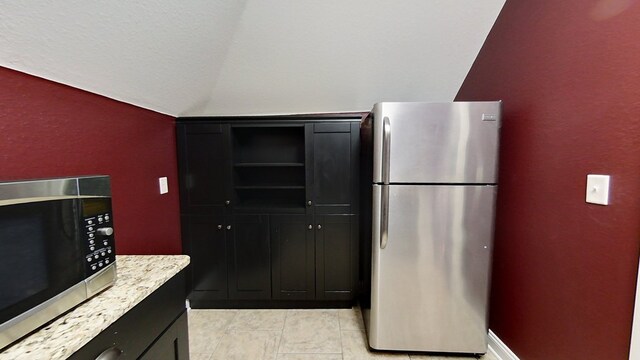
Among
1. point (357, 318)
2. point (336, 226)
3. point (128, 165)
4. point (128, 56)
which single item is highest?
point (128, 56)

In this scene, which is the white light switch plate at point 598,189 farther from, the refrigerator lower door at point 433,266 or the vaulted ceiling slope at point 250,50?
the vaulted ceiling slope at point 250,50

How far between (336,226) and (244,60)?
1542 mm

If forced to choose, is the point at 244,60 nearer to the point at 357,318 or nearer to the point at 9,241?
the point at 9,241

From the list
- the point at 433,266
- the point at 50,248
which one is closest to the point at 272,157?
the point at 433,266

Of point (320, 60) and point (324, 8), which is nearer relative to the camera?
point (324, 8)

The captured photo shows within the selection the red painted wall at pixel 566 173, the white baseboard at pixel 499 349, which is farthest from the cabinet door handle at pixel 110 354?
the white baseboard at pixel 499 349

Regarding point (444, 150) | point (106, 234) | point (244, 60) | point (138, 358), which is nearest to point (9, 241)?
point (106, 234)

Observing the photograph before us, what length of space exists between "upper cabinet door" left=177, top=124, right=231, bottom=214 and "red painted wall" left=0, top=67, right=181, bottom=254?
8cm

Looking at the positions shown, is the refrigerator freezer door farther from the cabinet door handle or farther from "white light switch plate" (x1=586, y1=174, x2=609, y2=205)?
the cabinet door handle

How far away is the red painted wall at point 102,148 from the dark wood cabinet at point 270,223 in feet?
0.65

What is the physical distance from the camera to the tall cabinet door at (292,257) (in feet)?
7.09

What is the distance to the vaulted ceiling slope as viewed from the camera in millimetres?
966

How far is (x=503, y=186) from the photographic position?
1.66 m

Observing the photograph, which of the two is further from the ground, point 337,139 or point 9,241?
point 337,139
